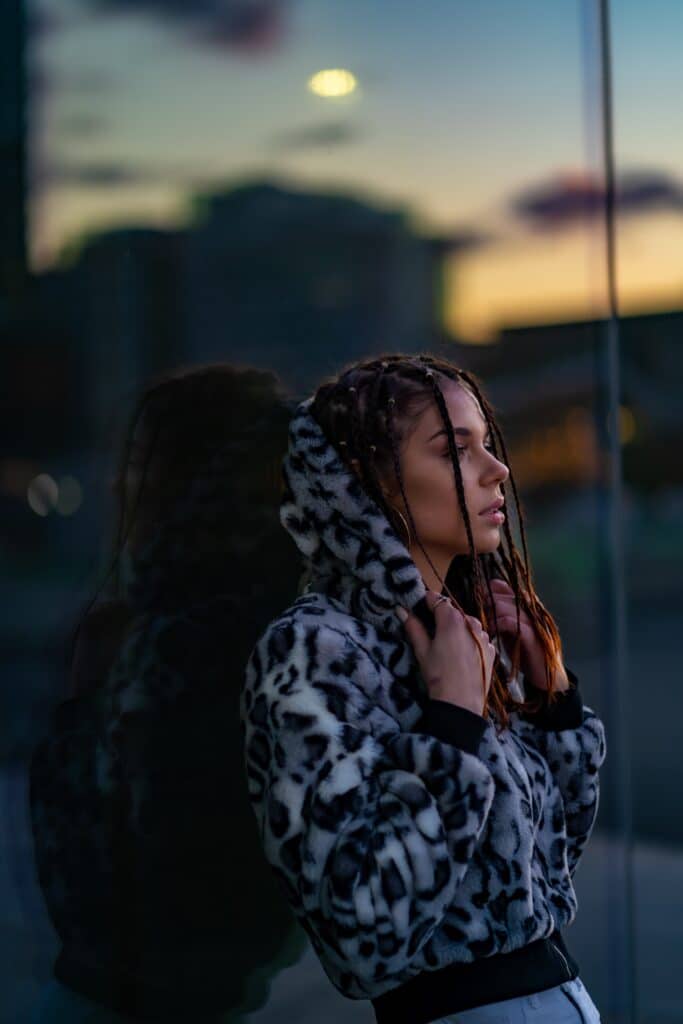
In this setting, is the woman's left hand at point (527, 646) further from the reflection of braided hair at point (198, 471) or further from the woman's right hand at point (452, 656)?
the reflection of braided hair at point (198, 471)

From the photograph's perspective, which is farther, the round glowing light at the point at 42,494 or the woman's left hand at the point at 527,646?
the round glowing light at the point at 42,494

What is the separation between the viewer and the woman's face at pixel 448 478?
80.7 inches

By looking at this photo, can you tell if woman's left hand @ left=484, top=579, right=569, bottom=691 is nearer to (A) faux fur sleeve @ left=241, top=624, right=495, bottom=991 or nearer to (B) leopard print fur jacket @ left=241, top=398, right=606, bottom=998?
(B) leopard print fur jacket @ left=241, top=398, right=606, bottom=998

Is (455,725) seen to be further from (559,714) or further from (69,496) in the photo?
(69,496)

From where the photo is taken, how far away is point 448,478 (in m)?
2.05

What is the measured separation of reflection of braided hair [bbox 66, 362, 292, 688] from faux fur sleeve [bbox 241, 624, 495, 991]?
0.79m

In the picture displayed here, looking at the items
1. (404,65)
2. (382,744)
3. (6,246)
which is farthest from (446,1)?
(382,744)

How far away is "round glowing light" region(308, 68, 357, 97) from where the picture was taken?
2949 millimetres

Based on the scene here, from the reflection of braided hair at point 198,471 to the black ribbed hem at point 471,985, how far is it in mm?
950

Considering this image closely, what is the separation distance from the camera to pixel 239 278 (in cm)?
281

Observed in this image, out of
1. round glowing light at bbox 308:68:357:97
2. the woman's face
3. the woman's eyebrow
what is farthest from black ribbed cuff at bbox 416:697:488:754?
round glowing light at bbox 308:68:357:97

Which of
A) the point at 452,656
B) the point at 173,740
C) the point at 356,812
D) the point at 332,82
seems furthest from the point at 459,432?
the point at 332,82

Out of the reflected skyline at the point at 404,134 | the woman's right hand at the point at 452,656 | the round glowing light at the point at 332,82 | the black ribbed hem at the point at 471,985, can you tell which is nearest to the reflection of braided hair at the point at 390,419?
the woman's right hand at the point at 452,656

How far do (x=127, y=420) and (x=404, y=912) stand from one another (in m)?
1.21
